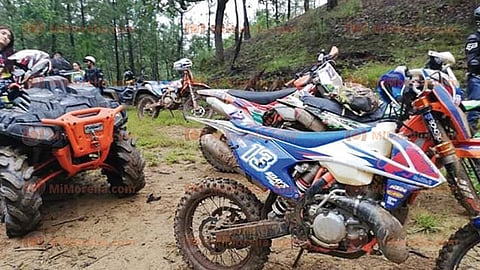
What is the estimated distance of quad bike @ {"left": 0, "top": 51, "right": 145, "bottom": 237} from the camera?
3.46 meters

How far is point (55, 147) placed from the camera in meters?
3.68

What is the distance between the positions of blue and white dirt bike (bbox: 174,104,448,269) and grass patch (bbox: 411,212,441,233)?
3.89 feet

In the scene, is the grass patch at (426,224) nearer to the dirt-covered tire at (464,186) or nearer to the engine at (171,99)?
the dirt-covered tire at (464,186)

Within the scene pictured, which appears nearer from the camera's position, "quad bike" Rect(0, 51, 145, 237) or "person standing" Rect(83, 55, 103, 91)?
"quad bike" Rect(0, 51, 145, 237)

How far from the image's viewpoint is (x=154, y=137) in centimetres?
764

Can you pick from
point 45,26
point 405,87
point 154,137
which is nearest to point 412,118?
point 405,87

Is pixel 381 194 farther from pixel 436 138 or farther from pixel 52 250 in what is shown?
pixel 52 250

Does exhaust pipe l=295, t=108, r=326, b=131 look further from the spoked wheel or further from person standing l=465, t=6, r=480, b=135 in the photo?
the spoked wheel

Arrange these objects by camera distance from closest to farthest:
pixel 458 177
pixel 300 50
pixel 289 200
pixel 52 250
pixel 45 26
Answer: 1. pixel 458 177
2. pixel 289 200
3. pixel 52 250
4. pixel 300 50
5. pixel 45 26

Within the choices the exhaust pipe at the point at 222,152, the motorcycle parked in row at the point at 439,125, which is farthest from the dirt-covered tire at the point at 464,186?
the exhaust pipe at the point at 222,152

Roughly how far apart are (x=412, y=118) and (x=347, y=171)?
47 centimetres

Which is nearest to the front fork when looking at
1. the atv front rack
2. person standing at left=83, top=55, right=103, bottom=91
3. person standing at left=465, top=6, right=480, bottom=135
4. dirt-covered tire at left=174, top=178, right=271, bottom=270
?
dirt-covered tire at left=174, top=178, right=271, bottom=270

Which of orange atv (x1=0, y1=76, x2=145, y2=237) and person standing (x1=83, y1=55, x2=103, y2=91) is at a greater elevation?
person standing (x1=83, y1=55, x2=103, y2=91)

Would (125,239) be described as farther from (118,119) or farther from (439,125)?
(439,125)
